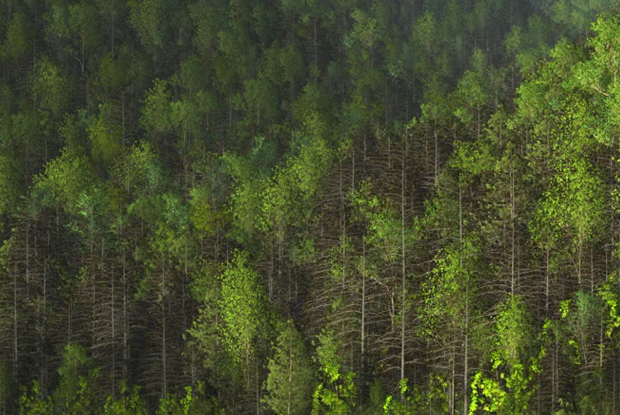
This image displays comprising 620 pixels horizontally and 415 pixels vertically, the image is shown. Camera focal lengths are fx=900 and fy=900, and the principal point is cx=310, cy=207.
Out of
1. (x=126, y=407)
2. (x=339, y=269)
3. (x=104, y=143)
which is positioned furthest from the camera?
(x=104, y=143)

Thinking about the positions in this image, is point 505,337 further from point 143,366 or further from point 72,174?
point 72,174

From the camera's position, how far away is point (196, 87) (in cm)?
19475

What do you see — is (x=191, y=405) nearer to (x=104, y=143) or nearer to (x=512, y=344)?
(x=512, y=344)

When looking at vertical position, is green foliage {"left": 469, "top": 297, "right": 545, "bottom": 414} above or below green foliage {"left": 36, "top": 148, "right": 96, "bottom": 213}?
below

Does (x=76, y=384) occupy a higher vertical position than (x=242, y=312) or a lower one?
lower

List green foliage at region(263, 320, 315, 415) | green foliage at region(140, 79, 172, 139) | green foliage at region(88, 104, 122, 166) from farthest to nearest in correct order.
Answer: green foliage at region(140, 79, 172, 139)
green foliage at region(88, 104, 122, 166)
green foliage at region(263, 320, 315, 415)

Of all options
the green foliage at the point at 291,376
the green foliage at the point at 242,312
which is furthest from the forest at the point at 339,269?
the green foliage at the point at 242,312

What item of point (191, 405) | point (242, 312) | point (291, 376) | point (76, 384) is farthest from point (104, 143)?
point (291, 376)

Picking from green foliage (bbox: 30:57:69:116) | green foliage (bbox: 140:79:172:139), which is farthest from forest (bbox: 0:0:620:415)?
green foliage (bbox: 30:57:69:116)

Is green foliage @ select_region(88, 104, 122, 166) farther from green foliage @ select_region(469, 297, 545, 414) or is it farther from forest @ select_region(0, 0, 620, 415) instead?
green foliage @ select_region(469, 297, 545, 414)

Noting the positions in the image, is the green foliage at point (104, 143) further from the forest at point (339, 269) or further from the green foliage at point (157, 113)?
the green foliage at point (157, 113)

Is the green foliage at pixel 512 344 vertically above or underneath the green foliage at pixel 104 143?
underneath

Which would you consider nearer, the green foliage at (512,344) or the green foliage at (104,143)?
the green foliage at (512,344)

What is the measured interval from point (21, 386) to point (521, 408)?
235ft
